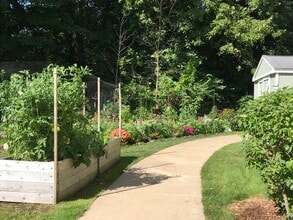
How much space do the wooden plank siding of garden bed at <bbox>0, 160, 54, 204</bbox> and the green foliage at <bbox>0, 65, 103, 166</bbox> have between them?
0.25m

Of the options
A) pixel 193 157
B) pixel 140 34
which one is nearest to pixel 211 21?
pixel 140 34

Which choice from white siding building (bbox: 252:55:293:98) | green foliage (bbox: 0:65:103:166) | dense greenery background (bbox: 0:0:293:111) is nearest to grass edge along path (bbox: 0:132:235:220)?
green foliage (bbox: 0:65:103:166)

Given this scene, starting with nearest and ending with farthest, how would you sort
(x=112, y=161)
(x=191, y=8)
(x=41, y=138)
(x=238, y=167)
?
1. (x=41, y=138)
2. (x=238, y=167)
3. (x=112, y=161)
4. (x=191, y=8)

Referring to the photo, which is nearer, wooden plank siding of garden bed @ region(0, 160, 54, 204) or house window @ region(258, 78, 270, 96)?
wooden plank siding of garden bed @ region(0, 160, 54, 204)

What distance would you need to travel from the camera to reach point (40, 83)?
6496 millimetres

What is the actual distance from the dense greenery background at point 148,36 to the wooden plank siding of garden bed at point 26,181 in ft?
52.0

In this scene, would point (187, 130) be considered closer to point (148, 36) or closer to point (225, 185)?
point (225, 185)

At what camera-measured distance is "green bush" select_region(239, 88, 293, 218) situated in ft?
15.5

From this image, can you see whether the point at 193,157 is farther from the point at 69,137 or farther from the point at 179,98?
the point at 179,98

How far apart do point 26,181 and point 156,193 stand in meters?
2.02

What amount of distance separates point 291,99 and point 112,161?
5228mm

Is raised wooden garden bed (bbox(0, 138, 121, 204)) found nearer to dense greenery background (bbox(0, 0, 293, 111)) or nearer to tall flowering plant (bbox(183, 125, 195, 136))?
tall flowering plant (bbox(183, 125, 195, 136))

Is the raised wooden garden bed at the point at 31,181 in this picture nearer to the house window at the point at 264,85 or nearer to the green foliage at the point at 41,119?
the green foliage at the point at 41,119

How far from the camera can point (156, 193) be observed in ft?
22.2
